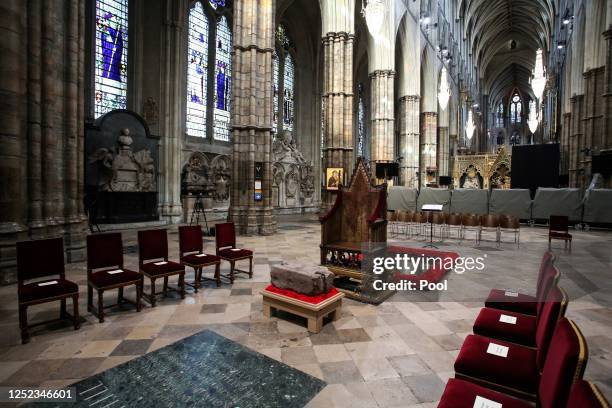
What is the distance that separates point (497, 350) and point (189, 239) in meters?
4.46

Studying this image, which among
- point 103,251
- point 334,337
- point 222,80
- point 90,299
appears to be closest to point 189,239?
point 103,251

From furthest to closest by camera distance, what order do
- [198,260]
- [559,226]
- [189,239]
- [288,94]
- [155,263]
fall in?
1. [288,94]
2. [559,226]
3. [189,239]
4. [198,260]
5. [155,263]

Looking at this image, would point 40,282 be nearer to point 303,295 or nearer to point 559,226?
point 303,295

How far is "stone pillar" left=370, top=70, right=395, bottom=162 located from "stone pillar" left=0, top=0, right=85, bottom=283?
14517mm

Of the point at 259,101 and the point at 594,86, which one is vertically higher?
the point at 594,86

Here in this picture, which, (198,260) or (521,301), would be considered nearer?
(521,301)

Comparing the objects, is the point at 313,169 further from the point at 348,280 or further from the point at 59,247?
the point at 59,247

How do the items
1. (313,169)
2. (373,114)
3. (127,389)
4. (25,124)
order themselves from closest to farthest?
(127,389), (25,124), (373,114), (313,169)

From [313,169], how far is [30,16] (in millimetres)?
18157

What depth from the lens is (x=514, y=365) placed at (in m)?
2.01

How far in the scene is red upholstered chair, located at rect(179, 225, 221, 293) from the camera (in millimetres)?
4941

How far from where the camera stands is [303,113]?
23906 millimetres

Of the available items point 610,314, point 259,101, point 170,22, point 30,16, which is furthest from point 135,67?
point 610,314

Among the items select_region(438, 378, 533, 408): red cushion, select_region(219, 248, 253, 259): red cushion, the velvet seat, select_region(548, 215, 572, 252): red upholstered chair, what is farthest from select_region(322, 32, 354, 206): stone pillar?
select_region(438, 378, 533, 408): red cushion
